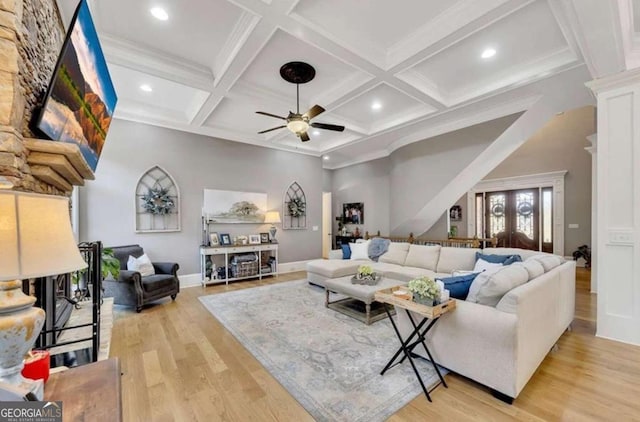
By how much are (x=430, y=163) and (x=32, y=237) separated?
577 cm

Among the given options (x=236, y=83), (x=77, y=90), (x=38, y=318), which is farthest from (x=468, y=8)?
(x=38, y=318)

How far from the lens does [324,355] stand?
2631 mm

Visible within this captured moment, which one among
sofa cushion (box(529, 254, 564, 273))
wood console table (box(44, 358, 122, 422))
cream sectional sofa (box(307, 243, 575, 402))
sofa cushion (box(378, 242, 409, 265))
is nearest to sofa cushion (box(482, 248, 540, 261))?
sofa cushion (box(529, 254, 564, 273))

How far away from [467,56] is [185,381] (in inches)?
174

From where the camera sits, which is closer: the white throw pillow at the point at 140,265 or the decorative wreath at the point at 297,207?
the white throw pillow at the point at 140,265

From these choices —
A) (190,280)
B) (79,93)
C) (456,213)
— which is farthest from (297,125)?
(456,213)

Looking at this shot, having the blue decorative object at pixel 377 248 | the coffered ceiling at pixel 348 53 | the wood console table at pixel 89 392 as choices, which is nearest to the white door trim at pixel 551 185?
the coffered ceiling at pixel 348 53

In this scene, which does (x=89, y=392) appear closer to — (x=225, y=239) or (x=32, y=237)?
(x=32, y=237)

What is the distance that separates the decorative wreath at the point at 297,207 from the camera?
22.5 ft

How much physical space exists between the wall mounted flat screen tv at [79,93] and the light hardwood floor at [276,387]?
74.6 inches

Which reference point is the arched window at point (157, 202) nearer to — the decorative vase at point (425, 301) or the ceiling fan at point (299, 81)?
the ceiling fan at point (299, 81)

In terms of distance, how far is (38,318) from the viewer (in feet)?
3.21

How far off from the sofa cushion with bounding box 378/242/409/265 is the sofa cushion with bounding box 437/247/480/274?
723mm

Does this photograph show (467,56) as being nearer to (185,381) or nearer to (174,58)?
(174,58)
